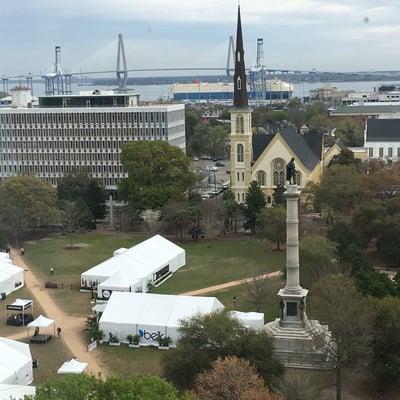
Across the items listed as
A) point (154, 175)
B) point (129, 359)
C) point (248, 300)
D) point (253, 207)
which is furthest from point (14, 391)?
point (154, 175)

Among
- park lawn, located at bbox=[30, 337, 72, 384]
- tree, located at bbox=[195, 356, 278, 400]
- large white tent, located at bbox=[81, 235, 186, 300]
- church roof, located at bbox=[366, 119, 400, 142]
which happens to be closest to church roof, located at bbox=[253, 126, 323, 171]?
church roof, located at bbox=[366, 119, 400, 142]

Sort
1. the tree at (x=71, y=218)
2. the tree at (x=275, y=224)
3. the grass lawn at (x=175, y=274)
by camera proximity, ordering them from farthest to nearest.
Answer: the tree at (x=71, y=218) < the tree at (x=275, y=224) < the grass lawn at (x=175, y=274)

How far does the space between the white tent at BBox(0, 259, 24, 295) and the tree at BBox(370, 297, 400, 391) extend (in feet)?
83.8

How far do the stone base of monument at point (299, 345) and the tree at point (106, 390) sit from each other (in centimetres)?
1148

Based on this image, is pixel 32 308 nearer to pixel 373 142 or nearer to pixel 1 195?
pixel 1 195

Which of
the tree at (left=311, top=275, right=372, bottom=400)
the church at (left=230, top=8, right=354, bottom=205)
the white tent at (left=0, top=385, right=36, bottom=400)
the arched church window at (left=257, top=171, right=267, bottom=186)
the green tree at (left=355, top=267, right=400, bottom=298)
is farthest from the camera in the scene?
the arched church window at (left=257, top=171, right=267, bottom=186)

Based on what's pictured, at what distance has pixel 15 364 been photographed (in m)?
30.3

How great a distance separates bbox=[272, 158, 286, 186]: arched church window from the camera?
69375 millimetres

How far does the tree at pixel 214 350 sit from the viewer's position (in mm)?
27752

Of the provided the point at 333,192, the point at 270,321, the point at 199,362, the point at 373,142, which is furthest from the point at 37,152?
the point at 199,362

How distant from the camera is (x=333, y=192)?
57938 millimetres

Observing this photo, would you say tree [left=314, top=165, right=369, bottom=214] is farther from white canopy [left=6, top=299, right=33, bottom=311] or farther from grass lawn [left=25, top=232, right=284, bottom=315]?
white canopy [left=6, top=299, right=33, bottom=311]

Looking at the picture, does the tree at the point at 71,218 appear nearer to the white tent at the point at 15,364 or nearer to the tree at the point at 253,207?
the tree at the point at 253,207

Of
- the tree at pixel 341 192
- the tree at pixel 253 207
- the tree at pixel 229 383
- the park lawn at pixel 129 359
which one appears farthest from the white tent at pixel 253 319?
the tree at pixel 253 207
